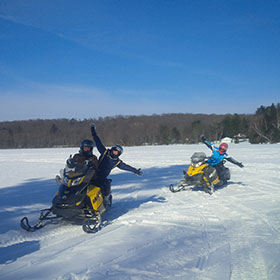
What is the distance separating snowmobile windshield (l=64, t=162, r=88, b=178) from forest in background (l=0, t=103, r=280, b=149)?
43581 millimetres

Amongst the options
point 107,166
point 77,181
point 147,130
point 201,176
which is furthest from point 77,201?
point 147,130

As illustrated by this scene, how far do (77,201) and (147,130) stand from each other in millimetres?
87505

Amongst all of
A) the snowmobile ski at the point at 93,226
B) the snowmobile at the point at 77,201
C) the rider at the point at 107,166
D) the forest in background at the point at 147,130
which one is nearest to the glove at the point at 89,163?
the snowmobile at the point at 77,201

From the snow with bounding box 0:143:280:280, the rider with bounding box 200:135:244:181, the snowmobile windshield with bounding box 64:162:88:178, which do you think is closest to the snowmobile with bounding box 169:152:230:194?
the rider with bounding box 200:135:244:181

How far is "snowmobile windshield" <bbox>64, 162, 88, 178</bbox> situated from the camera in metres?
4.59

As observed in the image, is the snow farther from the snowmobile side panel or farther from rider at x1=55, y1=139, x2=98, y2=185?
rider at x1=55, y1=139, x2=98, y2=185

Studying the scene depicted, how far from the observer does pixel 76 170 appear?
4621 mm

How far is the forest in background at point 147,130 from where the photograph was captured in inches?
1896

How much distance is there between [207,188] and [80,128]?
316 ft

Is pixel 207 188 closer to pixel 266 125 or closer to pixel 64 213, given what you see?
pixel 64 213

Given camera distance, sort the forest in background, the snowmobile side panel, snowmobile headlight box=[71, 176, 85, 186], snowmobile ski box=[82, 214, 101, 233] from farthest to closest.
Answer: the forest in background < the snowmobile side panel < snowmobile headlight box=[71, 176, 85, 186] < snowmobile ski box=[82, 214, 101, 233]

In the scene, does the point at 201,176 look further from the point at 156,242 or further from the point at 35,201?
the point at 35,201

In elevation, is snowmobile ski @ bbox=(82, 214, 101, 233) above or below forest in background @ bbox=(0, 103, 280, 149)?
below

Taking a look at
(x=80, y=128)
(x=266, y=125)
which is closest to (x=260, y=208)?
(x=266, y=125)
